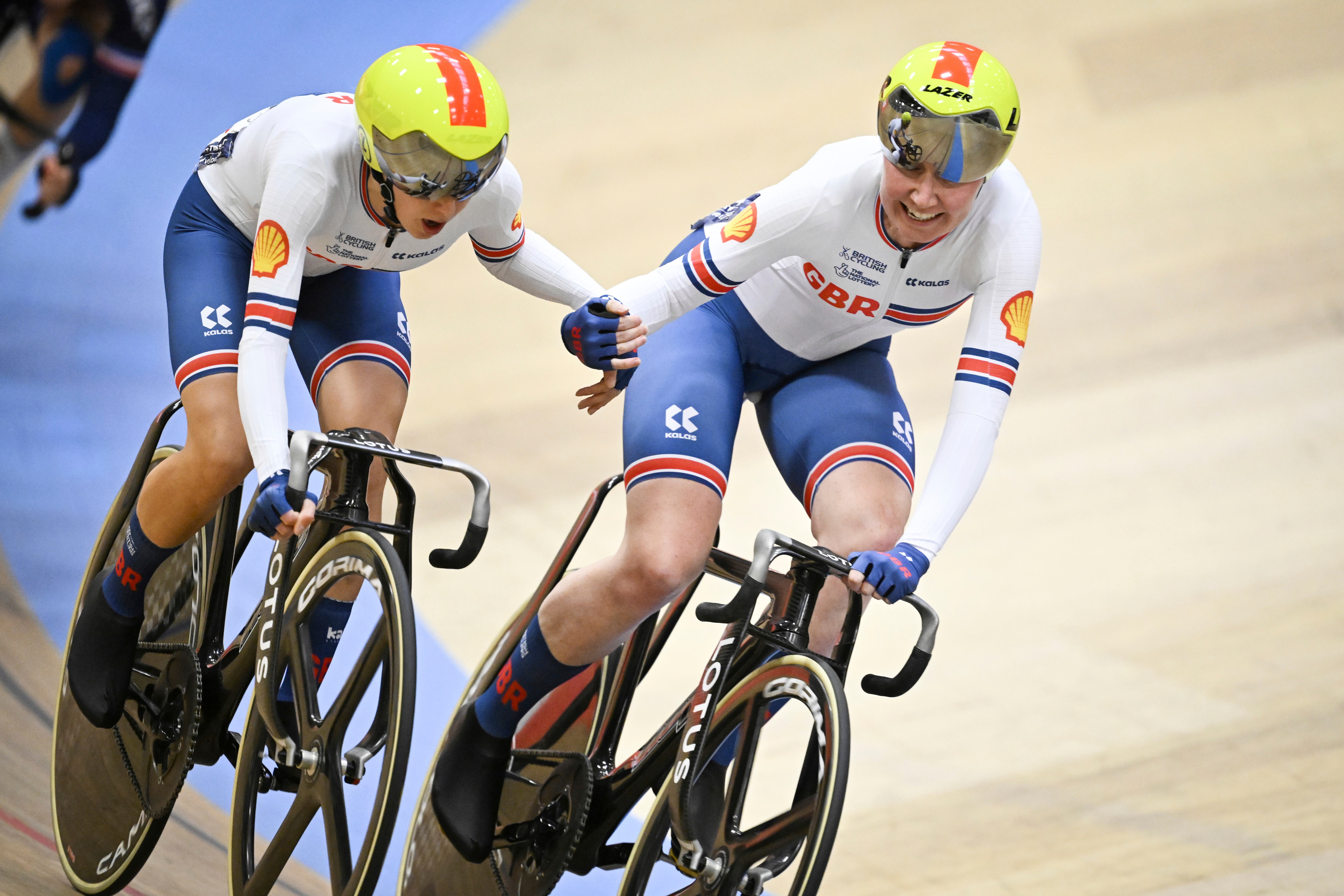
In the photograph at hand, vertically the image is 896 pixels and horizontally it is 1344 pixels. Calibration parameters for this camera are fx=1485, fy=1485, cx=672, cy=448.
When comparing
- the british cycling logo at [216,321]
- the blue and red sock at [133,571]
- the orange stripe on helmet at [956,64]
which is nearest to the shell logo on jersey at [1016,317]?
the orange stripe on helmet at [956,64]

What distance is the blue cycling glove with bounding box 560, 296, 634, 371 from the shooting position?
268 centimetres

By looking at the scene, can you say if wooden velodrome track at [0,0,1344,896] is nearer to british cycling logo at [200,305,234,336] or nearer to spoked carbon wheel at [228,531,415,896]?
spoked carbon wheel at [228,531,415,896]

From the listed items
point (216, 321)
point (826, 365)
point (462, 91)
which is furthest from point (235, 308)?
point (826, 365)

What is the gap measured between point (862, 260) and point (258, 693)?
143cm

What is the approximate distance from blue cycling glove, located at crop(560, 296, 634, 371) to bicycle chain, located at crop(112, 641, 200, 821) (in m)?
1.13

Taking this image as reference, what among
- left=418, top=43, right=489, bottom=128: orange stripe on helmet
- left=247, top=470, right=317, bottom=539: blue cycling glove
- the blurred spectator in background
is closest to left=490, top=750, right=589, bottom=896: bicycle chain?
left=247, top=470, right=317, bottom=539: blue cycling glove

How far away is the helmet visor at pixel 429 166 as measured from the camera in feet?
8.43


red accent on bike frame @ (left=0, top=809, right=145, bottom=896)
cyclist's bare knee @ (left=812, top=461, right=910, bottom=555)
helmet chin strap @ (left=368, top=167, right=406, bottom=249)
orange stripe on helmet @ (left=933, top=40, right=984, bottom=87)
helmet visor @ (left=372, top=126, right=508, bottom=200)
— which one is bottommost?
red accent on bike frame @ (left=0, top=809, right=145, bottom=896)

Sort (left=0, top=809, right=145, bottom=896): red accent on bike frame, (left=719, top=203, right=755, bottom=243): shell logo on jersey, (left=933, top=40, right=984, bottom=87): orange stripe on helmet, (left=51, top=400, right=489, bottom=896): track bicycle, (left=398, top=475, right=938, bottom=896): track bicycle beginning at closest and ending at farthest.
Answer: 1. (left=398, top=475, right=938, bottom=896): track bicycle
2. (left=933, top=40, right=984, bottom=87): orange stripe on helmet
3. (left=51, top=400, right=489, bottom=896): track bicycle
4. (left=719, top=203, right=755, bottom=243): shell logo on jersey
5. (left=0, top=809, right=145, bottom=896): red accent on bike frame

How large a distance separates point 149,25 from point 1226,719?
445 centimetres

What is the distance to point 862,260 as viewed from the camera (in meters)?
2.81

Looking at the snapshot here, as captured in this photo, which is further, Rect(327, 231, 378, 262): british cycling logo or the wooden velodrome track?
the wooden velodrome track

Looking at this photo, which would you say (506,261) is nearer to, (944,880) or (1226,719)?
(944,880)

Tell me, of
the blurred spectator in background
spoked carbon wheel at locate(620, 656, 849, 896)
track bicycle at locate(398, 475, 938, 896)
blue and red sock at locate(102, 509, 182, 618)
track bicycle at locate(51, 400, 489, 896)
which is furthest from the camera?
the blurred spectator in background
